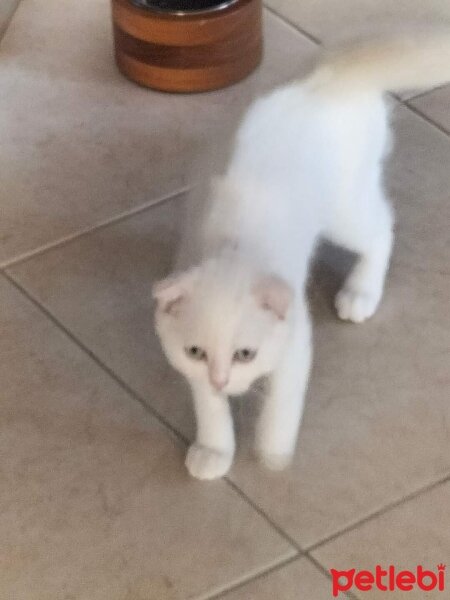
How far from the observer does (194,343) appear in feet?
3.89

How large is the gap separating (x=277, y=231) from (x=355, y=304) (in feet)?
1.14

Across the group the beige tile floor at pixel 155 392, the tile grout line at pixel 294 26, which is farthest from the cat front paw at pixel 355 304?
the tile grout line at pixel 294 26

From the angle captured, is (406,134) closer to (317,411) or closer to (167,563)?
(317,411)

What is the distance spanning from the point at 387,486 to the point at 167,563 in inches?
12.0

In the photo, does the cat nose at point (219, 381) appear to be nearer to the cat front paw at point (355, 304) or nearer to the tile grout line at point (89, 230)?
the cat front paw at point (355, 304)

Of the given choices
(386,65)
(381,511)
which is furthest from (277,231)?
(381,511)

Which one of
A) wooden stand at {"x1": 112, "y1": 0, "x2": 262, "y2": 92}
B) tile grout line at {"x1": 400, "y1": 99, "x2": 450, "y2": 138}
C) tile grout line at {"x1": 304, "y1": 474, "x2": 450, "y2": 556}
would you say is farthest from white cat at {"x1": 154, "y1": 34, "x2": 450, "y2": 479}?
wooden stand at {"x1": 112, "y1": 0, "x2": 262, "y2": 92}

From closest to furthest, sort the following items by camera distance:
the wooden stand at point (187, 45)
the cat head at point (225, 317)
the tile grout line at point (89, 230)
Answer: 1. the cat head at point (225, 317)
2. the tile grout line at point (89, 230)
3. the wooden stand at point (187, 45)

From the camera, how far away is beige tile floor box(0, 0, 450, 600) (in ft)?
4.40

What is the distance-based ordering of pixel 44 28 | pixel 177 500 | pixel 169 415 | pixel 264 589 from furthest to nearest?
1. pixel 44 28
2. pixel 169 415
3. pixel 177 500
4. pixel 264 589

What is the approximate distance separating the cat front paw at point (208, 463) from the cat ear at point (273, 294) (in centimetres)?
30

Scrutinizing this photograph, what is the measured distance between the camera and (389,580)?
1305 mm

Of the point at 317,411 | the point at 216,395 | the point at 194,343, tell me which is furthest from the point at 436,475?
the point at 194,343

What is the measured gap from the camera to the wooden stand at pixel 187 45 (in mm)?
1986
